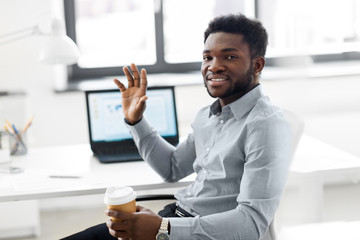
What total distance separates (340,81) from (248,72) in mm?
863

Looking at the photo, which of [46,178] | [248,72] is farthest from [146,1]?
[248,72]

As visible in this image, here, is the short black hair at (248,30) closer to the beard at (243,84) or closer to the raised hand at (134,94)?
the beard at (243,84)

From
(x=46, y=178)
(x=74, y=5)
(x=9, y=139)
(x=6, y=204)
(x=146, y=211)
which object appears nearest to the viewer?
(x=146, y=211)

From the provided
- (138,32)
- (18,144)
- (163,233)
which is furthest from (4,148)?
(138,32)

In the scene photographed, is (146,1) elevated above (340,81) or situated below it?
above

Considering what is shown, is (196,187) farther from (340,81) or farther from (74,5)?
(74,5)

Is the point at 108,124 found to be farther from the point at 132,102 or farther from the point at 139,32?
the point at 139,32

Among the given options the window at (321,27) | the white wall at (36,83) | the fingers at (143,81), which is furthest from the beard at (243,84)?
the white wall at (36,83)

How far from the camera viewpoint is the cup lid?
92 cm

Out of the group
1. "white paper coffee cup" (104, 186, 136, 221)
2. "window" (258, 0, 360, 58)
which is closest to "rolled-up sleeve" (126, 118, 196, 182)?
"white paper coffee cup" (104, 186, 136, 221)

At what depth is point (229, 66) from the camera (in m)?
1.17

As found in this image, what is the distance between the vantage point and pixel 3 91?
8.27 ft

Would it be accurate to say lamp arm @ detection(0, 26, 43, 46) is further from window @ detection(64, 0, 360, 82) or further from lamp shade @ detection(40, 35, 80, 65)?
lamp shade @ detection(40, 35, 80, 65)

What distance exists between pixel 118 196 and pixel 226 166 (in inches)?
13.2
